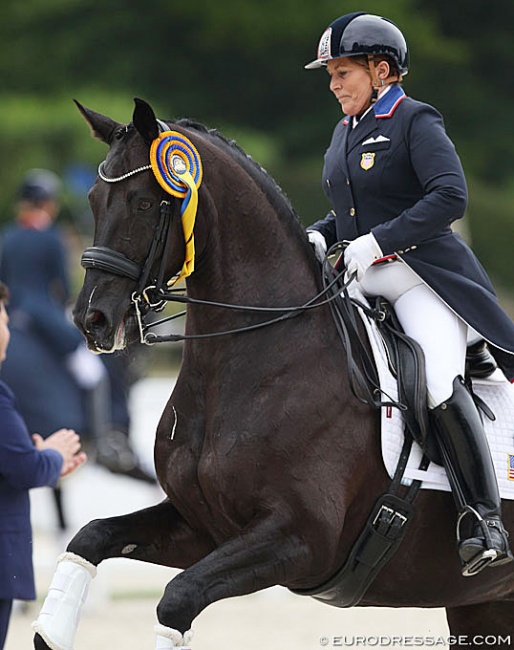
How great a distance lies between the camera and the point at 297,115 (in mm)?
26406

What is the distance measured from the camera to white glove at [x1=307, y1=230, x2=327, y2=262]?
5051 millimetres

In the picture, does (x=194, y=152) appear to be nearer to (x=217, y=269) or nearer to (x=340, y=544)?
(x=217, y=269)

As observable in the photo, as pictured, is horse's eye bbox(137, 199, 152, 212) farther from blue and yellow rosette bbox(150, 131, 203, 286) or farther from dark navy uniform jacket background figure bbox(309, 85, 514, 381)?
dark navy uniform jacket background figure bbox(309, 85, 514, 381)

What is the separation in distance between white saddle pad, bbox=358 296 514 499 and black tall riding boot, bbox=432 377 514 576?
9cm

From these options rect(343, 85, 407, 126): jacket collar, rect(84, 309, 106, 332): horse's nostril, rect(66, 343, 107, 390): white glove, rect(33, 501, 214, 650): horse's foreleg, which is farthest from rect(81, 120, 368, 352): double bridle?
rect(66, 343, 107, 390): white glove

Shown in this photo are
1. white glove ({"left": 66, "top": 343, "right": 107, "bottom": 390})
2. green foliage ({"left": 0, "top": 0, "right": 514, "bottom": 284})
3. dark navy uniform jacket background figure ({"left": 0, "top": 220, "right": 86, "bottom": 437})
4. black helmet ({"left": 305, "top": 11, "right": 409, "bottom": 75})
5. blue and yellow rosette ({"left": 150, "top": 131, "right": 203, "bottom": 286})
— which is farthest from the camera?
green foliage ({"left": 0, "top": 0, "right": 514, "bottom": 284})

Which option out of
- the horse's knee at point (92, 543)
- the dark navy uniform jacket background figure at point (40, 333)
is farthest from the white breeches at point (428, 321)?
the dark navy uniform jacket background figure at point (40, 333)

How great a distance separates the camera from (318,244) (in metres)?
5.09

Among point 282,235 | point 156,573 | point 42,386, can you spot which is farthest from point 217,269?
point 156,573

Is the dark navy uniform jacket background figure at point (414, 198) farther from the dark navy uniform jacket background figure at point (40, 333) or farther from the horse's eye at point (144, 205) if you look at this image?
the dark navy uniform jacket background figure at point (40, 333)

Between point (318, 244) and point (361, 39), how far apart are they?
2.43ft


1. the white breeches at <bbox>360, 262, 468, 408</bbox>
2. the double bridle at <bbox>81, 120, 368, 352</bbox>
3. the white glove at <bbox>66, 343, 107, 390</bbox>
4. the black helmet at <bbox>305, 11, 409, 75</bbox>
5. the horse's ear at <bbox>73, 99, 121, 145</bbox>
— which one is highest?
the black helmet at <bbox>305, 11, 409, 75</bbox>

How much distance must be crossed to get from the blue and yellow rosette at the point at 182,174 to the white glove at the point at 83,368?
17.7 ft

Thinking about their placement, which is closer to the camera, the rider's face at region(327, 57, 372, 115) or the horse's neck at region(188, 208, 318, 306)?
the horse's neck at region(188, 208, 318, 306)
